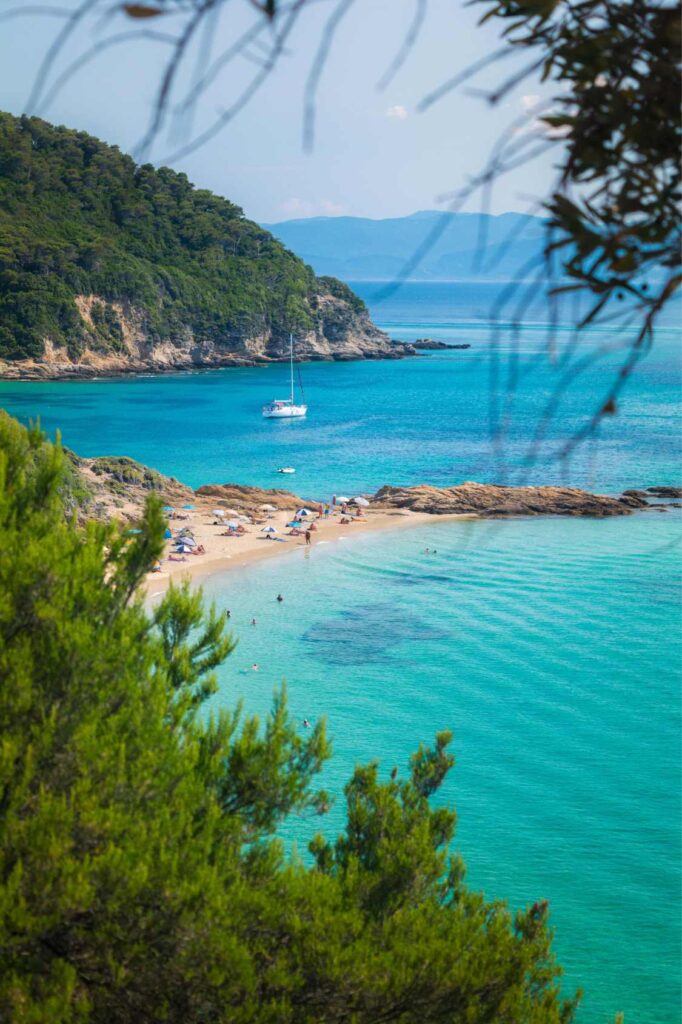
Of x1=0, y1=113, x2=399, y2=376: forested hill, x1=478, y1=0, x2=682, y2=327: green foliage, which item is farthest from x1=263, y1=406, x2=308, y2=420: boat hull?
x1=478, y1=0, x2=682, y2=327: green foliage

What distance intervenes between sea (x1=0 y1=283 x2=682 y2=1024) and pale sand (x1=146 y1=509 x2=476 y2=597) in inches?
24.9

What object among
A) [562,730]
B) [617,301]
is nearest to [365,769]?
[617,301]

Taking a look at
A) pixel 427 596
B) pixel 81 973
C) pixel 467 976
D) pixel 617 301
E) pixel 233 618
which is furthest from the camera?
pixel 427 596

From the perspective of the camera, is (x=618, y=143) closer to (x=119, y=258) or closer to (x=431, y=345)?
(x=119, y=258)

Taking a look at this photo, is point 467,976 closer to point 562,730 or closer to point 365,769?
A: point 365,769

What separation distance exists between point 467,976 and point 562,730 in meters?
14.6

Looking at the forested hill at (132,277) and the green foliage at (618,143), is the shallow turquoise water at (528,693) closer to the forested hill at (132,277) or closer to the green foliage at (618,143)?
the green foliage at (618,143)

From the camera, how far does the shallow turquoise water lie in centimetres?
1423

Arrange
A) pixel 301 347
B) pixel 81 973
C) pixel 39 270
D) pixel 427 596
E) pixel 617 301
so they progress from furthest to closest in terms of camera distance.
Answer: pixel 301 347 → pixel 39 270 → pixel 427 596 → pixel 81 973 → pixel 617 301

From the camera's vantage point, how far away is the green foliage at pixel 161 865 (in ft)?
17.3

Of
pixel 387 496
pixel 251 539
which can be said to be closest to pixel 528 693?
pixel 251 539

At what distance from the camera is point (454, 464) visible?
158 ft

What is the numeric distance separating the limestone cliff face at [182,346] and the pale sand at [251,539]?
143 ft

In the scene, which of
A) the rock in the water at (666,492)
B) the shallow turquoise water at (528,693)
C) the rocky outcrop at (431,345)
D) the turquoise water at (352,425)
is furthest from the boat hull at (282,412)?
the rocky outcrop at (431,345)
